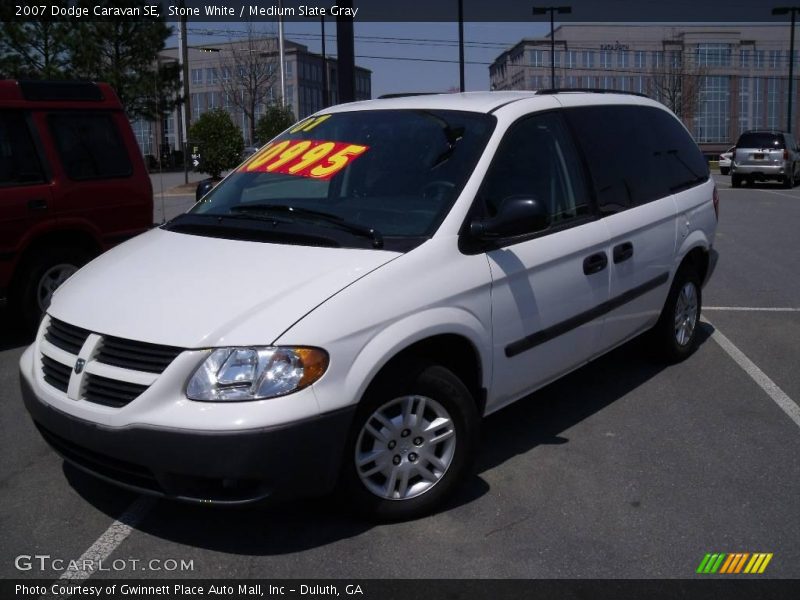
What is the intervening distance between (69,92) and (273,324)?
5147 mm

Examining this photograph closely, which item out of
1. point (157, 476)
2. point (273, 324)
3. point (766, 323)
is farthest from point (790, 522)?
point (766, 323)

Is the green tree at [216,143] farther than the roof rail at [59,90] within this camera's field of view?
Yes

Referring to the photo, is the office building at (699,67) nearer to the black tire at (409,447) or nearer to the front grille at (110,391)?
the black tire at (409,447)

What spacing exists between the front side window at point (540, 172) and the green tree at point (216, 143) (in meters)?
21.7

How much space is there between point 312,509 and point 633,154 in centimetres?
307

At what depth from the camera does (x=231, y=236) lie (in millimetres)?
4211

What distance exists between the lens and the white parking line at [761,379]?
17.3ft

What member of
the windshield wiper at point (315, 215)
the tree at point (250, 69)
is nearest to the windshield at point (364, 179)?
the windshield wiper at point (315, 215)

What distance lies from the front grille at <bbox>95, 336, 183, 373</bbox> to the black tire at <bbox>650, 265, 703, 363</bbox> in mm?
3692

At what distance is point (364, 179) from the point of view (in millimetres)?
4461

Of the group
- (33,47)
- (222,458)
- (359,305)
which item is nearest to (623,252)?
(359,305)

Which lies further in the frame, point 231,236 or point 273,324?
point 231,236

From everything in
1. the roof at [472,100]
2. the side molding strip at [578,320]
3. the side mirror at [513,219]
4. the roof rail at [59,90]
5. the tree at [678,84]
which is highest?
the tree at [678,84]

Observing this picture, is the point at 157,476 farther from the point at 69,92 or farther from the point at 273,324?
the point at 69,92
